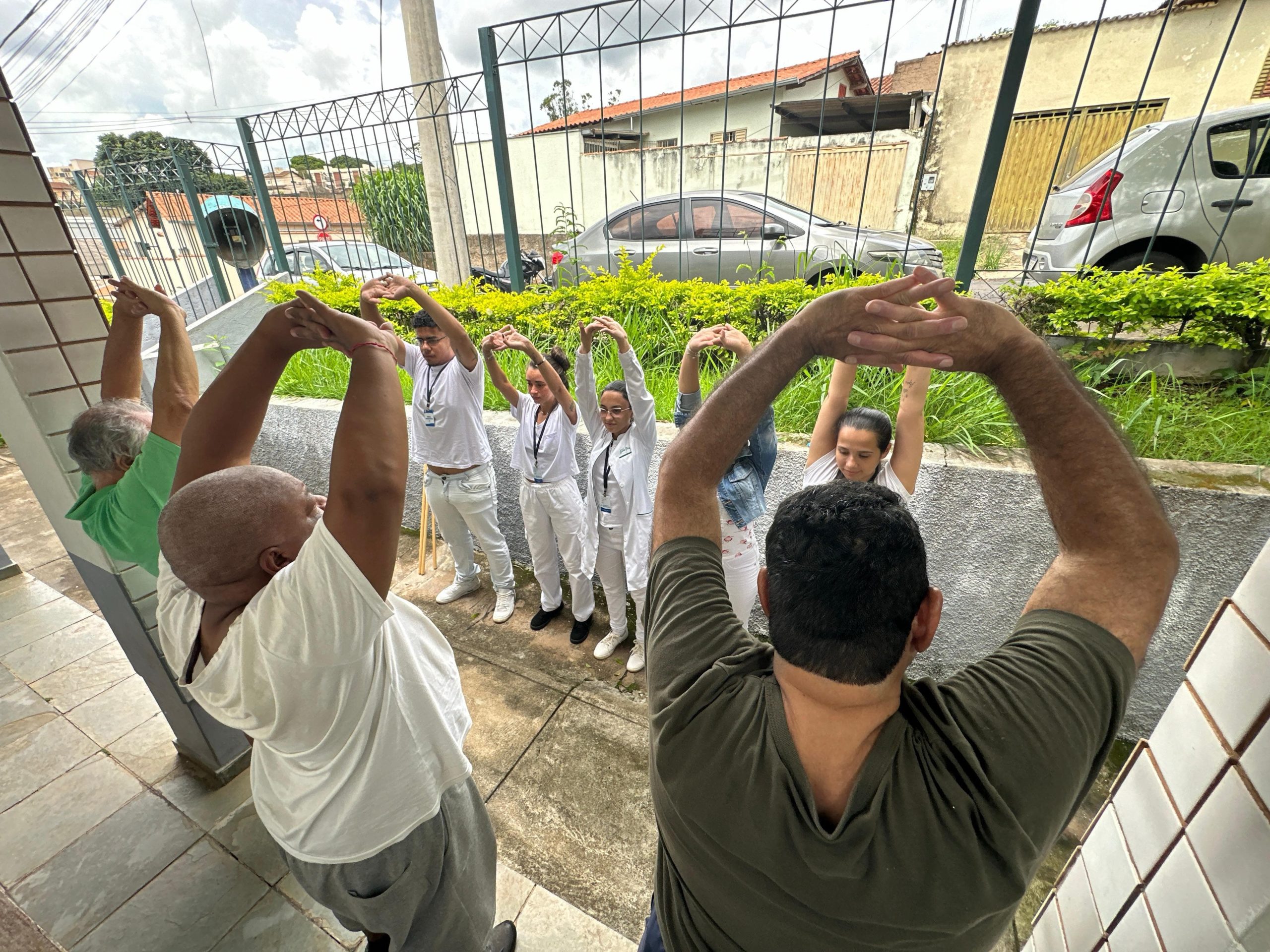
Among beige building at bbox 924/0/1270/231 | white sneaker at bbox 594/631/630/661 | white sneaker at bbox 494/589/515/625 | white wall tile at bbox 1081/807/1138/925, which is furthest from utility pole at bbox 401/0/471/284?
beige building at bbox 924/0/1270/231

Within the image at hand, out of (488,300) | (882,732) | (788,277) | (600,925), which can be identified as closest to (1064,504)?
(882,732)

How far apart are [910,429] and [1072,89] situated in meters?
14.0

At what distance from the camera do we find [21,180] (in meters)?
1.68

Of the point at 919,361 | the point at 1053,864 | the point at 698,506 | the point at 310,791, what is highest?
the point at 919,361

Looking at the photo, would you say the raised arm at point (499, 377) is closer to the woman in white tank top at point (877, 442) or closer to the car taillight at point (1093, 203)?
the woman in white tank top at point (877, 442)

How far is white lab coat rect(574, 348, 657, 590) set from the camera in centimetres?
280

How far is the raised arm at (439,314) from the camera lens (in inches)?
79.6

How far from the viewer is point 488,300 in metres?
4.25

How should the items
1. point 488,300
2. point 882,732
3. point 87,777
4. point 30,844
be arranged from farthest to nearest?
1. point 488,300
2. point 87,777
3. point 30,844
4. point 882,732

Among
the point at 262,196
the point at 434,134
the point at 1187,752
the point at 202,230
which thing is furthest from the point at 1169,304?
the point at 202,230

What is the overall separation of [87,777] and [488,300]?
3.47 metres

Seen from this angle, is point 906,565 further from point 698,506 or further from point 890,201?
point 890,201

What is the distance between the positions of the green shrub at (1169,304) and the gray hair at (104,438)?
398cm

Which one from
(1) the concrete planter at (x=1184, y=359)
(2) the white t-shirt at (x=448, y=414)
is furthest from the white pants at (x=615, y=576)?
(1) the concrete planter at (x=1184, y=359)
